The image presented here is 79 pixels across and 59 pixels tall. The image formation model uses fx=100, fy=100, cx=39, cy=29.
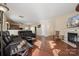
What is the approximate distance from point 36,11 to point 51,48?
77cm

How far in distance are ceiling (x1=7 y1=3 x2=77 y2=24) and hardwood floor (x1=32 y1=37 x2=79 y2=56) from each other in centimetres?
44

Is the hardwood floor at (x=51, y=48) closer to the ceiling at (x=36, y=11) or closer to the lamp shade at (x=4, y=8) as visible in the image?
the ceiling at (x=36, y=11)

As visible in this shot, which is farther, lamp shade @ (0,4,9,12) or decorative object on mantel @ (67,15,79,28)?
decorative object on mantel @ (67,15,79,28)

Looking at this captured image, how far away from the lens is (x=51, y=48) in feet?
6.37

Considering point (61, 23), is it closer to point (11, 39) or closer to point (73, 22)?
point (73, 22)

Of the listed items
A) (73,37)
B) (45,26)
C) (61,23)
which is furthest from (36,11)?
(73,37)

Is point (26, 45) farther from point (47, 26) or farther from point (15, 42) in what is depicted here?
point (47, 26)

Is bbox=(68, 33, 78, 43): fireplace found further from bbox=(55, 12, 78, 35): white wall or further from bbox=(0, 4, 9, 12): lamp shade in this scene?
bbox=(0, 4, 9, 12): lamp shade

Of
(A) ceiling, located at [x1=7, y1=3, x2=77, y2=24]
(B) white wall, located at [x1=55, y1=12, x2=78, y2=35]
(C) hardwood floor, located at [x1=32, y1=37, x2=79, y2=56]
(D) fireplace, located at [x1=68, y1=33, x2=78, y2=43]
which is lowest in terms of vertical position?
(C) hardwood floor, located at [x1=32, y1=37, x2=79, y2=56]

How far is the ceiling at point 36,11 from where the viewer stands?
190 cm

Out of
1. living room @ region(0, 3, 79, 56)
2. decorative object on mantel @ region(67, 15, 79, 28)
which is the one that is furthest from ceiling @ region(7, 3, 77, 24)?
decorative object on mantel @ region(67, 15, 79, 28)

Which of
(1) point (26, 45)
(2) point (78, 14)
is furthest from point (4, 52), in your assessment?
(2) point (78, 14)

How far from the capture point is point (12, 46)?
6.32ft

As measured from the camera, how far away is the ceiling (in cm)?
190
